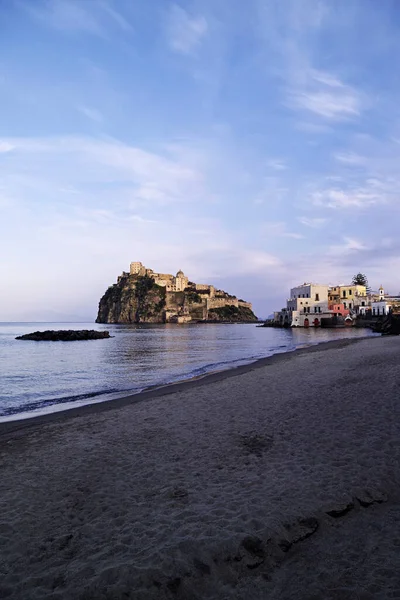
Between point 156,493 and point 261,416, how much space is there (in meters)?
6.12

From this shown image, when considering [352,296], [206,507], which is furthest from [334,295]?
[206,507]

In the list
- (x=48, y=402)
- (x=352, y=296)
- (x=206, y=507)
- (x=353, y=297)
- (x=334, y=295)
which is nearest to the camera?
(x=206, y=507)

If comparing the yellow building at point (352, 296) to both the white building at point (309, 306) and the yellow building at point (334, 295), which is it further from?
the white building at point (309, 306)

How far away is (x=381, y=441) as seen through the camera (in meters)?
8.86

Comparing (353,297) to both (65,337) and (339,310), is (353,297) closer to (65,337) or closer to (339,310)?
(339,310)

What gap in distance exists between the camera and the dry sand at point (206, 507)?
14.8 feet

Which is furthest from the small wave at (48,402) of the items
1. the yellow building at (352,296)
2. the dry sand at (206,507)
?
the yellow building at (352,296)

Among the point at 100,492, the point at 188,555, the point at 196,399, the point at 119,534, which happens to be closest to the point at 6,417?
the point at 196,399

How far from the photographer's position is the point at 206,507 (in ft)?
20.3

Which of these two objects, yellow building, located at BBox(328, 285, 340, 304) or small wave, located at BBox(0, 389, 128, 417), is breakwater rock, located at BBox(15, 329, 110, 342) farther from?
yellow building, located at BBox(328, 285, 340, 304)

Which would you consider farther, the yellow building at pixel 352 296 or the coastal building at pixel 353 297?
the yellow building at pixel 352 296

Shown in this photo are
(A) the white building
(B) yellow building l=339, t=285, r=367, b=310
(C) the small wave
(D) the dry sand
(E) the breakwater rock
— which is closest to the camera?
(D) the dry sand

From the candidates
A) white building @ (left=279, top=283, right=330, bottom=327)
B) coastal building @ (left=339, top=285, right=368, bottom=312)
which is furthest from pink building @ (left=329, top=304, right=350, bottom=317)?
coastal building @ (left=339, top=285, right=368, bottom=312)

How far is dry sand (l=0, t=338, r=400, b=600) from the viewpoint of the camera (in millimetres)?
4520
